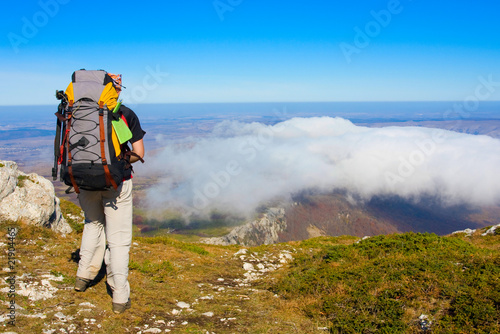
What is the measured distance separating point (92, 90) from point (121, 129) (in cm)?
102

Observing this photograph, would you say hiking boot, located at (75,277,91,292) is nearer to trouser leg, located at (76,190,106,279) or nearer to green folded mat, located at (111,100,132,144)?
trouser leg, located at (76,190,106,279)

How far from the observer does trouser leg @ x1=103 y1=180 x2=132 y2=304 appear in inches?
266

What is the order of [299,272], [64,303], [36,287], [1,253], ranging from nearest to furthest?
[64,303]
[36,287]
[1,253]
[299,272]

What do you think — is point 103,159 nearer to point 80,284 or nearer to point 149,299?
point 80,284

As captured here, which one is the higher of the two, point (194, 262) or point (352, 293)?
point (352, 293)

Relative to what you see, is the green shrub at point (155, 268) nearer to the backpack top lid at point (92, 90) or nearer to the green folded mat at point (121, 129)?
the green folded mat at point (121, 129)

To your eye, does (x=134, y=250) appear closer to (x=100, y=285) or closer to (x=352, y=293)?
(x=100, y=285)

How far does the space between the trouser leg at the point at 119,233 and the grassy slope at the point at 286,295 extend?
2.06ft

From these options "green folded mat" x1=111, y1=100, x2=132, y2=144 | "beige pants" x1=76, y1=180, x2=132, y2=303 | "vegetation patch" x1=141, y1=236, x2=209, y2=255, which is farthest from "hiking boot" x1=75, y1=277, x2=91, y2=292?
"vegetation patch" x1=141, y1=236, x2=209, y2=255

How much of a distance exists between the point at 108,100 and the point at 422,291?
913cm

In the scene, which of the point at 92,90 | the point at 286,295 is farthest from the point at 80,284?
the point at 286,295

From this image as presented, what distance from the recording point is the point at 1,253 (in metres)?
9.46

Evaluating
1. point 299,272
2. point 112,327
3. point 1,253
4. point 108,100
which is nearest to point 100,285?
point 112,327

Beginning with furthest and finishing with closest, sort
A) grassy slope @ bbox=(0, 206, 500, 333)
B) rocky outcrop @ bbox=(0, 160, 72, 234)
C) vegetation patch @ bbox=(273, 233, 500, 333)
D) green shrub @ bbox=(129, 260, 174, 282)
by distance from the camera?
rocky outcrop @ bbox=(0, 160, 72, 234)
green shrub @ bbox=(129, 260, 174, 282)
vegetation patch @ bbox=(273, 233, 500, 333)
grassy slope @ bbox=(0, 206, 500, 333)
